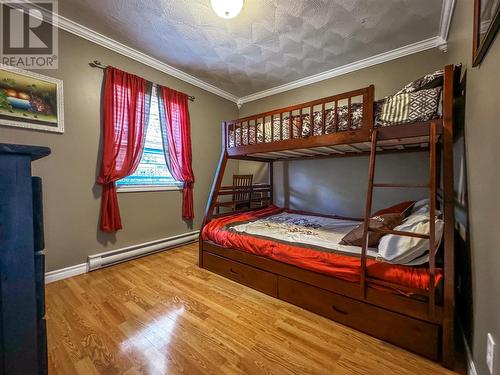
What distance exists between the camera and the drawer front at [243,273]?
192 cm

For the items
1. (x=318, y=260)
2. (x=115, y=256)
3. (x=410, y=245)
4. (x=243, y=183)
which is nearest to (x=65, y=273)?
(x=115, y=256)

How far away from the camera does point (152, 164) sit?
3.00m

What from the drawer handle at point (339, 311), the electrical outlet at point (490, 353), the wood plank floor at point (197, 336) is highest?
the electrical outlet at point (490, 353)

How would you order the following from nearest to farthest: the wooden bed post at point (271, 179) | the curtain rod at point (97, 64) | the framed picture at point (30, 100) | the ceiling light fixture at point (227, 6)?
the ceiling light fixture at point (227, 6) < the framed picture at point (30, 100) < the curtain rod at point (97, 64) < the wooden bed post at point (271, 179)

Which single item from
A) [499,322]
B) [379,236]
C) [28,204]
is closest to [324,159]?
[379,236]

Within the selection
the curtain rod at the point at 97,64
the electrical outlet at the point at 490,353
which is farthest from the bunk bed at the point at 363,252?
the curtain rod at the point at 97,64

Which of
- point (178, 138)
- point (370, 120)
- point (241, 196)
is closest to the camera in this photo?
point (370, 120)

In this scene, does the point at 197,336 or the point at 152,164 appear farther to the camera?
the point at 152,164

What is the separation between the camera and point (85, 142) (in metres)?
2.34

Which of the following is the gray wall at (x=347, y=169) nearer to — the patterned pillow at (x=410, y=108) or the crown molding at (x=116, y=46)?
the patterned pillow at (x=410, y=108)

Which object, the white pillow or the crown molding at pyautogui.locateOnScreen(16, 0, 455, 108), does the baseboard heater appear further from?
the white pillow

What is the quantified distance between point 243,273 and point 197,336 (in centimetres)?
77

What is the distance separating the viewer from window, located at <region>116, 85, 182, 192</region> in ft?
9.34

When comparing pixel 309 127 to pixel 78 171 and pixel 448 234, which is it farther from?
pixel 78 171
